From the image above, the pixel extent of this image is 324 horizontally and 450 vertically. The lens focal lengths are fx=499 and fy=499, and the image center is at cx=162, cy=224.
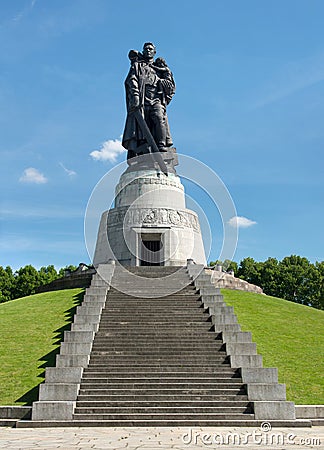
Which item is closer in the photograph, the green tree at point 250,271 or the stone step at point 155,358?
the stone step at point 155,358

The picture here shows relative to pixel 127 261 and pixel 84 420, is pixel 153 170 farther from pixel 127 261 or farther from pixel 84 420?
pixel 84 420

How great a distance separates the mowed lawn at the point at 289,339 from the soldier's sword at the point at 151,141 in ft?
34.8

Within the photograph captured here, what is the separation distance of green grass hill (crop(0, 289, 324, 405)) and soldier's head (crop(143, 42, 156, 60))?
18185 millimetres

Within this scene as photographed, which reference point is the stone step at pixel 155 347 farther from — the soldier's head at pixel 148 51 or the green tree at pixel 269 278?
the green tree at pixel 269 278

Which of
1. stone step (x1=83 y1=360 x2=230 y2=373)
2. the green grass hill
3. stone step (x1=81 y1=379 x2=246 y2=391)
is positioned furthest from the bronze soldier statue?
stone step (x1=81 y1=379 x2=246 y2=391)

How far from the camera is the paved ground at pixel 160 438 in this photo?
9156 millimetres

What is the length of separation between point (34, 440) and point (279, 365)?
29.0 ft

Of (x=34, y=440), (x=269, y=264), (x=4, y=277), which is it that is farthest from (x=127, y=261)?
(x=269, y=264)

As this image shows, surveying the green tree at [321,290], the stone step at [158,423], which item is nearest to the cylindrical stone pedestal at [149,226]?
the stone step at [158,423]

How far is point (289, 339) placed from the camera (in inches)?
749

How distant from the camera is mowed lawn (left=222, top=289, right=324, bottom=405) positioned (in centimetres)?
1481

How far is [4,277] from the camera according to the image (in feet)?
199

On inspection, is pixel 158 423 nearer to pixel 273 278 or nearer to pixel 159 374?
pixel 159 374

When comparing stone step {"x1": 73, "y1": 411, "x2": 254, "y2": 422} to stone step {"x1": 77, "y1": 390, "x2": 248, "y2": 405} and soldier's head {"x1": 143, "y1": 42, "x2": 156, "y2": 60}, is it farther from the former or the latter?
soldier's head {"x1": 143, "y1": 42, "x2": 156, "y2": 60}
